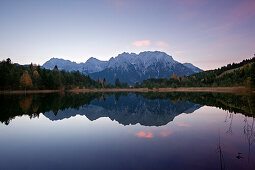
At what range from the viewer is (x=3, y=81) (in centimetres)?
10169

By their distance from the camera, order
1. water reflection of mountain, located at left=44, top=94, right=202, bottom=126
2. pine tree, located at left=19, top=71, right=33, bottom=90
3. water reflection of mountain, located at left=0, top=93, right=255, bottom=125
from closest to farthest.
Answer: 1. water reflection of mountain, located at left=44, top=94, right=202, bottom=126
2. water reflection of mountain, located at left=0, top=93, right=255, bottom=125
3. pine tree, located at left=19, top=71, right=33, bottom=90

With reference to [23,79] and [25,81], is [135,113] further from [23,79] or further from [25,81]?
[25,81]

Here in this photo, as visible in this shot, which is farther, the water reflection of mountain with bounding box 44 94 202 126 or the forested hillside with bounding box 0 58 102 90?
the forested hillside with bounding box 0 58 102 90

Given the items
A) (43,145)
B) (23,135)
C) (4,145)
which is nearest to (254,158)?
(43,145)

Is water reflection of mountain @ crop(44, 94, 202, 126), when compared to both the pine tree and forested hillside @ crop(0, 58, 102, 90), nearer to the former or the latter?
forested hillside @ crop(0, 58, 102, 90)

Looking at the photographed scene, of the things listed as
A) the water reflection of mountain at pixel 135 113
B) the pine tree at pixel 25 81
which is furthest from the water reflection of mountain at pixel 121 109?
the pine tree at pixel 25 81

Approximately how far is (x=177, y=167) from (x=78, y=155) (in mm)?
6935

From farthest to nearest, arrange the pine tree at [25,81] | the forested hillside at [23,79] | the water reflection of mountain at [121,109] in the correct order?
the pine tree at [25,81]
the forested hillside at [23,79]
the water reflection of mountain at [121,109]

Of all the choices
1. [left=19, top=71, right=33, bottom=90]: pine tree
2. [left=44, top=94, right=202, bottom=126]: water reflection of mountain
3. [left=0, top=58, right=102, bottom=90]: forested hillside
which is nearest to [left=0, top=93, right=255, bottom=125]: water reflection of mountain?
[left=44, top=94, right=202, bottom=126]: water reflection of mountain

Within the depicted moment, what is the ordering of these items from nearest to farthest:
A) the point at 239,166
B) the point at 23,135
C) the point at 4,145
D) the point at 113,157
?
the point at 239,166, the point at 113,157, the point at 4,145, the point at 23,135

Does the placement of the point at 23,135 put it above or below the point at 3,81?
below

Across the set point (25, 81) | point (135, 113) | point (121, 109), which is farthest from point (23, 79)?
point (135, 113)

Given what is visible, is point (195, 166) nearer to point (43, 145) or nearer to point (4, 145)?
point (43, 145)

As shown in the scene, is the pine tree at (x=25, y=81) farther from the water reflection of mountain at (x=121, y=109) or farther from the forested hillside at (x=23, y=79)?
the water reflection of mountain at (x=121, y=109)
